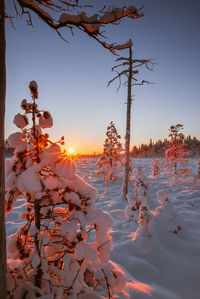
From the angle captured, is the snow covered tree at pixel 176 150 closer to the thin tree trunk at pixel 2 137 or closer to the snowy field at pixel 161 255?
the snowy field at pixel 161 255

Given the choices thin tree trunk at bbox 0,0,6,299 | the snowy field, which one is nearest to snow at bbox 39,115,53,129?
thin tree trunk at bbox 0,0,6,299

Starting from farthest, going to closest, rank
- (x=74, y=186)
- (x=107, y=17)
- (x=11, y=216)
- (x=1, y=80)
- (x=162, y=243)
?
(x=11, y=216)
(x=162, y=243)
(x=74, y=186)
(x=107, y=17)
(x=1, y=80)

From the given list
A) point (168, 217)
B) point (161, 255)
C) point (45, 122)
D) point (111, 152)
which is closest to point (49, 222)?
point (45, 122)

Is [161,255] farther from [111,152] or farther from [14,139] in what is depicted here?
[111,152]

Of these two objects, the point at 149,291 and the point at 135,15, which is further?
the point at 149,291

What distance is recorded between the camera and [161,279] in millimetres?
2477

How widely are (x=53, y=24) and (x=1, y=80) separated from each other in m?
0.72

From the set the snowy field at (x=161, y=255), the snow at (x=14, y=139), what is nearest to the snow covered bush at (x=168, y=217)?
the snowy field at (x=161, y=255)

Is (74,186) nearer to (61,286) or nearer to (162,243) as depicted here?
(61,286)

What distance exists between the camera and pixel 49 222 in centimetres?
146

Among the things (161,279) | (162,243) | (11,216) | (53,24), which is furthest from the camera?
(11,216)

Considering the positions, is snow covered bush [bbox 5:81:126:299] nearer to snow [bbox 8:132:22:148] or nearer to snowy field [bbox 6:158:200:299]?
snow [bbox 8:132:22:148]

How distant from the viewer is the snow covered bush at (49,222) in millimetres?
1324

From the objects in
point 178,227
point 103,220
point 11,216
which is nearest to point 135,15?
point 103,220
